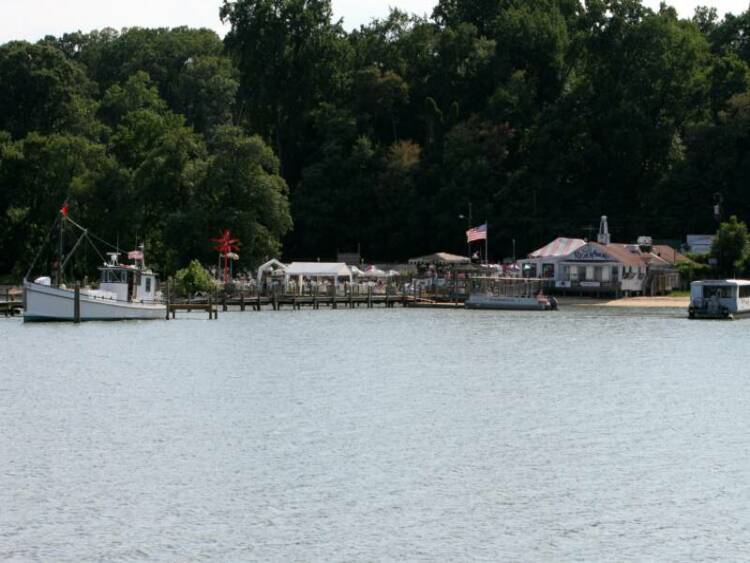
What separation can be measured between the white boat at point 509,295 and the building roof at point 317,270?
10667mm

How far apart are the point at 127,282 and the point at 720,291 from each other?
41.9m

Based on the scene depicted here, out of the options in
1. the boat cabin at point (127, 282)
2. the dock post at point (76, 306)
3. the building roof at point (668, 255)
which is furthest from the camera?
the building roof at point (668, 255)

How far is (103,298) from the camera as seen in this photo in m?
89.9

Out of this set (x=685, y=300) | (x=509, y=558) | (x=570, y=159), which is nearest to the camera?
(x=509, y=558)

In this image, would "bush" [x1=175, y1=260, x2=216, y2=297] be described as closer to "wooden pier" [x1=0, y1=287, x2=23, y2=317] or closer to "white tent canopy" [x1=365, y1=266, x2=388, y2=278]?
"wooden pier" [x1=0, y1=287, x2=23, y2=317]

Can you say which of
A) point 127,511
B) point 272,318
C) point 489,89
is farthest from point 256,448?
point 489,89

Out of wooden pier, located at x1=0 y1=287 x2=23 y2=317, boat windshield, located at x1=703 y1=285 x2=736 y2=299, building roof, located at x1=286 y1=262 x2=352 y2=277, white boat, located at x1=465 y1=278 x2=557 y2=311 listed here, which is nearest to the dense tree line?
building roof, located at x1=286 y1=262 x2=352 y2=277

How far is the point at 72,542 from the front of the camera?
101ft

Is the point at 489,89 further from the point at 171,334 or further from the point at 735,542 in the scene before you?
Answer: the point at 735,542

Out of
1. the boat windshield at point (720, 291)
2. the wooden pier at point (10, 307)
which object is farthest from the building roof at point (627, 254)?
the wooden pier at point (10, 307)

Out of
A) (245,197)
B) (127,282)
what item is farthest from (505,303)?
(127,282)

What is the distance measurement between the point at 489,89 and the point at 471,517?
112 metres

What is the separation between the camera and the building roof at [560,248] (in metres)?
122

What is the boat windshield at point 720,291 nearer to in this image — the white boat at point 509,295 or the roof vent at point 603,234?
the white boat at point 509,295
